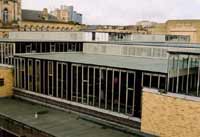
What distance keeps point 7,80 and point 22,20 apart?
49437 millimetres

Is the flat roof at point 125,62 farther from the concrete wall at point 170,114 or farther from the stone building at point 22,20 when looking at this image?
the stone building at point 22,20

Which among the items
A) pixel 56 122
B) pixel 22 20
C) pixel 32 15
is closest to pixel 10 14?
pixel 22 20

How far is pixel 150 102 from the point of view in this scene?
23047 mm

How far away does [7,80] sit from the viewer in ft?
120

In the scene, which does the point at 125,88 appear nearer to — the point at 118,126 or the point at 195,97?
the point at 118,126

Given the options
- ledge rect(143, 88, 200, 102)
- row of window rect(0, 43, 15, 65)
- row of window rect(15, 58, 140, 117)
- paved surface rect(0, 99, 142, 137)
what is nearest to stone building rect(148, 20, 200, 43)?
row of window rect(0, 43, 15, 65)

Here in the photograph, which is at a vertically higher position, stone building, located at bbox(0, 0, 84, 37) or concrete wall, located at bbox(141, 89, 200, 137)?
stone building, located at bbox(0, 0, 84, 37)

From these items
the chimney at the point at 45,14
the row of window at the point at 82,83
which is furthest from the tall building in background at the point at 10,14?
the row of window at the point at 82,83

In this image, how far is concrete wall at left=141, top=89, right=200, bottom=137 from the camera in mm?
20812

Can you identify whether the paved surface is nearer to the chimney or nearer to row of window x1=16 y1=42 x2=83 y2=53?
row of window x1=16 y1=42 x2=83 y2=53

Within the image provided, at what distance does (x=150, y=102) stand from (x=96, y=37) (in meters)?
35.2

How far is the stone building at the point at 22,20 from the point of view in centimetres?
7380

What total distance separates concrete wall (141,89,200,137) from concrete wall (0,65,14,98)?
18.9 meters

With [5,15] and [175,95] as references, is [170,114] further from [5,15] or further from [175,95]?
[5,15]
